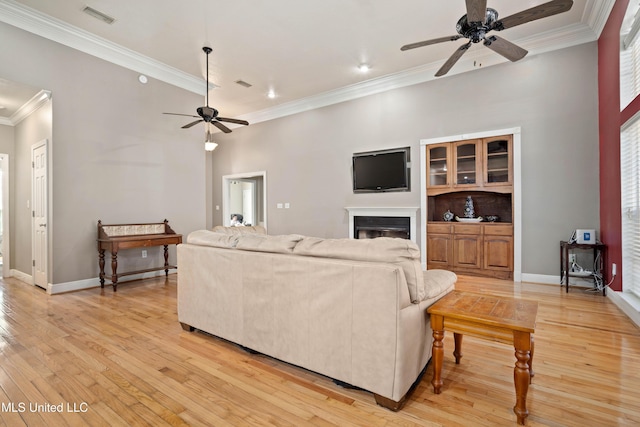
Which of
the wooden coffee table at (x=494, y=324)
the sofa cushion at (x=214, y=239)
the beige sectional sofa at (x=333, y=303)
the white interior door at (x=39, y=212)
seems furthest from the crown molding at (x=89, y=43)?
the wooden coffee table at (x=494, y=324)

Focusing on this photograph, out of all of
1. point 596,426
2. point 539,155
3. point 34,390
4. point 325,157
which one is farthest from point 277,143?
point 596,426

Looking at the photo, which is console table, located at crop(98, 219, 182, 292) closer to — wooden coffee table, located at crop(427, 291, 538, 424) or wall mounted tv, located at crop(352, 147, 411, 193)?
wall mounted tv, located at crop(352, 147, 411, 193)

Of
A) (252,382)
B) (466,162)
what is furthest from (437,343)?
(466,162)

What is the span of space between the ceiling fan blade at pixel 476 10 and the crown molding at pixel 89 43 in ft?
15.3

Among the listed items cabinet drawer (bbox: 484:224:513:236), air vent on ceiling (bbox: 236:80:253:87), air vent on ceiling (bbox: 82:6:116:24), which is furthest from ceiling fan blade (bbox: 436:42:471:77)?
air vent on ceiling (bbox: 82:6:116:24)

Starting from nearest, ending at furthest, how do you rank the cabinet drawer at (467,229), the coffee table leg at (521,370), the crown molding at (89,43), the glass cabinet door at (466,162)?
the coffee table leg at (521,370) < the crown molding at (89,43) < the cabinet drawer at (467,229) < the glass cabinet door at (466,162)

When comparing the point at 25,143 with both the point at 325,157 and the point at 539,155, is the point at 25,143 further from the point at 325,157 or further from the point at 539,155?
the point at 539,155

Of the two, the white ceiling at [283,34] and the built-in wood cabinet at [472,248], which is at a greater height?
the white ceiling at [283,34]

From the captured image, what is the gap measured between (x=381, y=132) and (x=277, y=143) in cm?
261

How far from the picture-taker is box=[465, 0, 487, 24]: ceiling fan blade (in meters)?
2.36

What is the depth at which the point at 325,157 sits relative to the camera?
21.6ft

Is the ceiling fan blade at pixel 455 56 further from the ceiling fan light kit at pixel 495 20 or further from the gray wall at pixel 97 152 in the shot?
the gray wall at pixel 97 152

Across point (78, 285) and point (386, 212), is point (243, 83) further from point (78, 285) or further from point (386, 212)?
point (78, 285)

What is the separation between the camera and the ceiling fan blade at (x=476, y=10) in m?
2.36
